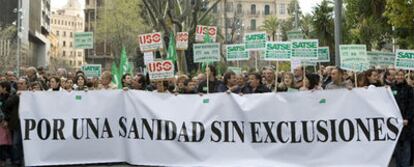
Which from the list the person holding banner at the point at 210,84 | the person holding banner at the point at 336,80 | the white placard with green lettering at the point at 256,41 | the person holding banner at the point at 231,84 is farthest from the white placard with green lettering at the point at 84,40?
the person holding banner at the point at 336,80

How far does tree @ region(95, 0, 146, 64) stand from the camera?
60156mm

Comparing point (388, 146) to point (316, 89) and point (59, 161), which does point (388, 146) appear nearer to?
point (316, 89)

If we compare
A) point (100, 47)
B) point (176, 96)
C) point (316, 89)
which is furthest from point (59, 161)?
point (100, 47)

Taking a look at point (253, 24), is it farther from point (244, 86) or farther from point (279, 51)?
point (244, 86)

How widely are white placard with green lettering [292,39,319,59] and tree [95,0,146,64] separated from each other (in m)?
47.1

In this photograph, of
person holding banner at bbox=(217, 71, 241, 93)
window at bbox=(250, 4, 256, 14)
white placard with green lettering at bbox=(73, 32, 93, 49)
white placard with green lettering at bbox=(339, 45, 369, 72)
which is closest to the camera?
person holding banner at bbox=(217, 71, 241, 93)

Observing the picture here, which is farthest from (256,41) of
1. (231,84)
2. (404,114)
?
(404,114)

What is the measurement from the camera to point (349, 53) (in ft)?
38.5

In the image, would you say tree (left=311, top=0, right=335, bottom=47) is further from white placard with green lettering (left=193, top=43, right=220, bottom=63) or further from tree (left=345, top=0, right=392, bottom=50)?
white placard with green lettering (left=193, top=43, right=220, bottom=63)

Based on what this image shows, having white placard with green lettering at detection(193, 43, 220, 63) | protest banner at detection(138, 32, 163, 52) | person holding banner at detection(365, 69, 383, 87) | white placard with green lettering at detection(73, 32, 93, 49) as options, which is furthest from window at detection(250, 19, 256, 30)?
person holding banner at detection(365, 69, 383, 87)

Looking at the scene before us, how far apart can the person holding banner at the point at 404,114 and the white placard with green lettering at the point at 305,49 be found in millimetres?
2091

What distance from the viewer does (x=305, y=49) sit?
12.1 m

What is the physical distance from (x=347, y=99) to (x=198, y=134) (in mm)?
2359

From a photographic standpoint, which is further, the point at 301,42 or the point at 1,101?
the point at 301,42
